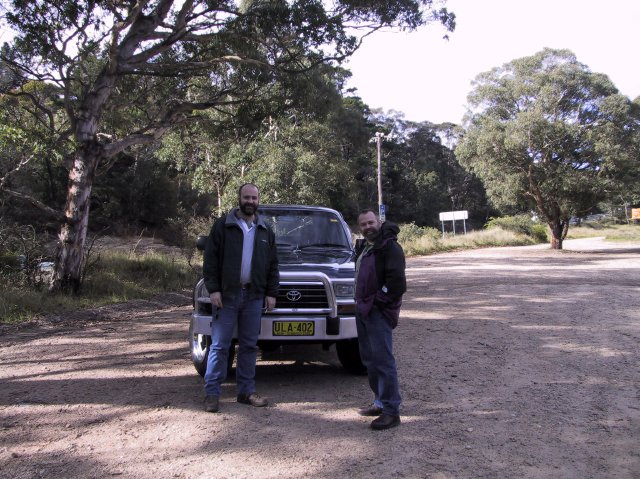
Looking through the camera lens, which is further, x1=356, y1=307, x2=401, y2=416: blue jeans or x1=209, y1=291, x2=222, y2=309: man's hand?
x1=209, y1=291, x2=222, y2=309: man's hand

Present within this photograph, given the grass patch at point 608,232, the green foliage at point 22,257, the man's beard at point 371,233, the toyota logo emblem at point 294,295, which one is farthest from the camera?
the grass patch at point 608,232

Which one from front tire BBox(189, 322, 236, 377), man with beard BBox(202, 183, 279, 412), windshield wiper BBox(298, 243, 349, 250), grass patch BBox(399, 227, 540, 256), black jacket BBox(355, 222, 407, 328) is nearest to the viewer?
black jacket BBox(355, 222, 407, 328)

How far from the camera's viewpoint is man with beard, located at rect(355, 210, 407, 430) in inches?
151

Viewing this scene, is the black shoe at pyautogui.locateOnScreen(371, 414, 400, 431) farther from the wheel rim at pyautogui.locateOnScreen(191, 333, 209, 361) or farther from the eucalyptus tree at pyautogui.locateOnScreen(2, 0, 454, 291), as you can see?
the eucalyptus tree at pyautogui.locateOnScreen(2, 0, 454, 291)

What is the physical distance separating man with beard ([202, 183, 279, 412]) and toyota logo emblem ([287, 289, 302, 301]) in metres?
0.38

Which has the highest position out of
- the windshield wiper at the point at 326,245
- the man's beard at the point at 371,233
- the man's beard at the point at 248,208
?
the man's beard at the point at 248,208

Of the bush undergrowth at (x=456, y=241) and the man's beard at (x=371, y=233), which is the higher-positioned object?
the man's beard at (x=371, y=233)

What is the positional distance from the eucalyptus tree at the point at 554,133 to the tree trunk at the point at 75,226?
71.6 ft

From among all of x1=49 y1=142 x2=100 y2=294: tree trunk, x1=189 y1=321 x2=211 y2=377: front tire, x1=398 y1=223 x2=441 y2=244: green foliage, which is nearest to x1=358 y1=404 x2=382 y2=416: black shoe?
x1=189 y1=321 x2=211 y2=377: front tire

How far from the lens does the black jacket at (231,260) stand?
4289 mm

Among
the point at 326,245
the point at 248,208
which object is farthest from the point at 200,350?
the point at 326,245

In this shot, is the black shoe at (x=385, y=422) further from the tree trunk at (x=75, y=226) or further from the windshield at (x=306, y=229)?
the tree trunk at (x=75, y=226)

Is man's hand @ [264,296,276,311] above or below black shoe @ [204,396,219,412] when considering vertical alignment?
above

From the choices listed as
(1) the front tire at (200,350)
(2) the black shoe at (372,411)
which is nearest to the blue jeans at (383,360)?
(2) the black shoe at (372,411)
